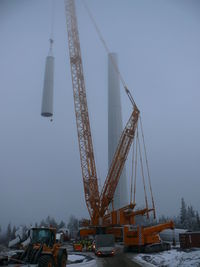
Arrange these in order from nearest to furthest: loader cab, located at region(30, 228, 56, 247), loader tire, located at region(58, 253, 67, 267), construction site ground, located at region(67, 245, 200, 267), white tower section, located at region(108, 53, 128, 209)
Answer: loader cab, located at region(30, 228, 56, 247)
loader tire, located at region(58, 253, 67, 267)
construction site ground, located at region(67, 245, 200, 267)
white tower section, located at region(108, 53, 128, 209)

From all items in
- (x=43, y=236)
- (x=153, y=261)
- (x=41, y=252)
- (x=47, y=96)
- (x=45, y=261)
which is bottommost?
(x=153, y=261)

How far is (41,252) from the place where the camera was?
370 inches

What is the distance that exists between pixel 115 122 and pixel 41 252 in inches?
1617

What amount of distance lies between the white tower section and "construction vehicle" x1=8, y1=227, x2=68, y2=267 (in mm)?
37099

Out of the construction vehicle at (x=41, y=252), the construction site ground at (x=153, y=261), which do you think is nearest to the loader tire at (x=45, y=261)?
the construction vehicle at (x=41, y=252)

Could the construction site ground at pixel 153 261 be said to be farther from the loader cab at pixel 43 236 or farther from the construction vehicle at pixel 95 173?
the construction vehicle at pixel 95 173

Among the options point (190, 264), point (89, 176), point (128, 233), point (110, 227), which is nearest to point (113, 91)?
point (89, 176)

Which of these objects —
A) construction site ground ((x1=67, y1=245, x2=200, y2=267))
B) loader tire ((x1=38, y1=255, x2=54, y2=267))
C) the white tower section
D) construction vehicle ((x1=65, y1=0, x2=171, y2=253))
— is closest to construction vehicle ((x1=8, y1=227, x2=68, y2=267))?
loader tire ((x1=38, y1=255, x2=54, y2=267))

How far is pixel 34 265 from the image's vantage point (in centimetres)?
861

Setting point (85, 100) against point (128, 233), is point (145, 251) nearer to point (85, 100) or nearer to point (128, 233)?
point (128, 233)

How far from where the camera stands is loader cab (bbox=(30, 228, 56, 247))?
33.1ft

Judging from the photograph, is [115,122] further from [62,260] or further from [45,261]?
[45,261]

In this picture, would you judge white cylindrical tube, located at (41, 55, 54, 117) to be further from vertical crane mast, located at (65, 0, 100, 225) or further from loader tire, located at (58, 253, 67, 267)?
loader tire, located at (58, 253, 67, 267)

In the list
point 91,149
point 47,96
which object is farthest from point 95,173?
point 47,96
